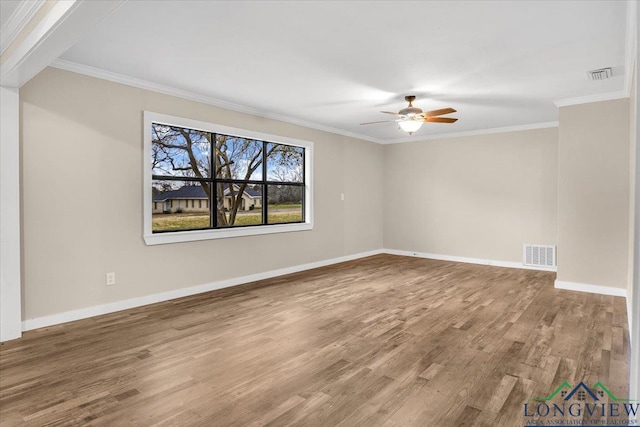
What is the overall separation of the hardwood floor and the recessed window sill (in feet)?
2.43

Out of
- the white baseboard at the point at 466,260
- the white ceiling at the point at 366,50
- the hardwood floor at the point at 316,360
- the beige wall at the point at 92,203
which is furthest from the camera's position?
the white baseboard at the point at 466,260

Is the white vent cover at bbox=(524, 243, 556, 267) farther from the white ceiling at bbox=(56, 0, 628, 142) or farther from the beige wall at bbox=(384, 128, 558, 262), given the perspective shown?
the white ceiling at bbox=(56, 0, 628, 142)

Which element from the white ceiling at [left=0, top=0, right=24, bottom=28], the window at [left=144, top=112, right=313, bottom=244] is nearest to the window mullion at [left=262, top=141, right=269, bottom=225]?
the window at [left=144, top=112, right=313, bottom=244]

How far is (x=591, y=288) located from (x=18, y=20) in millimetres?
6395

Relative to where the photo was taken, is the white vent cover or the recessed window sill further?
the white vent cover

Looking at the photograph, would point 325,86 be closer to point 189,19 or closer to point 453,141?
point 189,19

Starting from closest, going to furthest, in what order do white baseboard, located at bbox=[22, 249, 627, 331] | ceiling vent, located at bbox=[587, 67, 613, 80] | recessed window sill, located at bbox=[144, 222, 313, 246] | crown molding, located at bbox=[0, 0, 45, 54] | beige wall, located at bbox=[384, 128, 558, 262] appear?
crown molding, located at bbox=[0, 0, 45, 54]
white baseboard, located at bbox=[22, 249, 627, 331]
ceiling vent, located at bbox=[587, 67, 613, 80]
recessed window sill, located at bbox=[144, 222, 313, 246]
beige wall, located at bbox=[384, 128, 558, 262]

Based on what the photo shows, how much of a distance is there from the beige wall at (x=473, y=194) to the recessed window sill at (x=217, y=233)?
2.63 metres

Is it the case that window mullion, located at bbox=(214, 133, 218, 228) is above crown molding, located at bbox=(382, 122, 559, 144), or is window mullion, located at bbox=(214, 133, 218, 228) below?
below

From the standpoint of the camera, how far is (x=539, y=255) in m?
6.25

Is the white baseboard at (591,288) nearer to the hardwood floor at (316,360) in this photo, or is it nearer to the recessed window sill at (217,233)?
the hardwood floor at (316,360)

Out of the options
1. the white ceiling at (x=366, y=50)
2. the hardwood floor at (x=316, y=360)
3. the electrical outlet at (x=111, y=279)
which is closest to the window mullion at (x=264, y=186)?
the white ceiling at (x=366, y=50)

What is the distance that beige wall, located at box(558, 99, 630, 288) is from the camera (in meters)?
4.47

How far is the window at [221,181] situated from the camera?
173 inches
